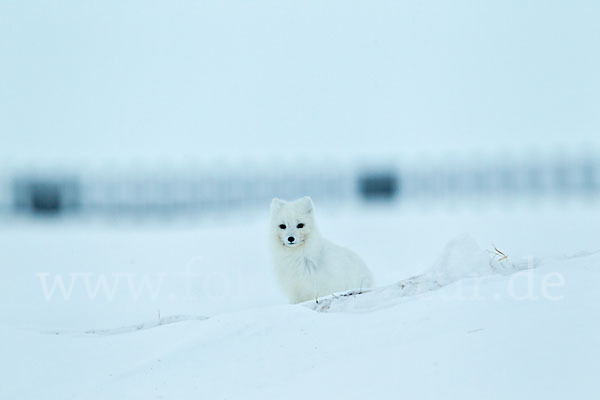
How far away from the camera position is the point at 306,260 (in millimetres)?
6883

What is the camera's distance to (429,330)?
3.44 m

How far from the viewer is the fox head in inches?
270

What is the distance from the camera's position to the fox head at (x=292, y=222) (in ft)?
22.5

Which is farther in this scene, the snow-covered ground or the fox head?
the fox head

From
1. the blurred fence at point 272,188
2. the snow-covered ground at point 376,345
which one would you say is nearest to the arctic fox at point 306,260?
the snow-covered ground at point 376,345

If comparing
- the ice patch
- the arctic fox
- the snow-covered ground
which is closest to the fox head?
the arctic fox

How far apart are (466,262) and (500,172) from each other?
15311 mm

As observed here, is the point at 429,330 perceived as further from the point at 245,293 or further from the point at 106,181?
the point at 106,181

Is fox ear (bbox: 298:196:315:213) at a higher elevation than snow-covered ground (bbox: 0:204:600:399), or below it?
higher

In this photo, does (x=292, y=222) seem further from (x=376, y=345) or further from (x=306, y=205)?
(x=376, y=345)

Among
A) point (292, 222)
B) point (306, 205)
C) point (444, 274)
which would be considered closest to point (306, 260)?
point (292, 222)

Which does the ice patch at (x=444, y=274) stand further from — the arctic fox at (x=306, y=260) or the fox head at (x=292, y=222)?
the fox head at (x=292, y=222)

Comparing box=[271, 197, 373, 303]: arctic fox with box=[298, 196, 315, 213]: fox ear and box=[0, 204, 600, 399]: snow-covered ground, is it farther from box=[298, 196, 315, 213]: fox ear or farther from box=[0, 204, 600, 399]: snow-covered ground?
box=[0, 204, 600, 399]: snow-covered ground

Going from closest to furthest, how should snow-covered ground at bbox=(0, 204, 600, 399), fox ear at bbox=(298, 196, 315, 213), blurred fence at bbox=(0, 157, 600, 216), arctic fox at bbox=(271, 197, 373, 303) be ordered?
snow-covered ground at bbox=(0, 204, 600, 399), arctic fox at bbox=(271, 197, 373, 303), fox ear at bbox=(298, 196, 315, 213), blurred fence at bbox=(0, 157, 600, 216)
